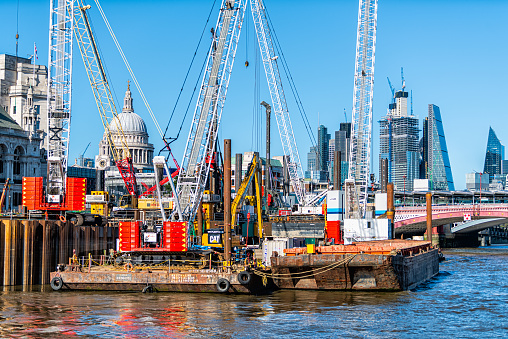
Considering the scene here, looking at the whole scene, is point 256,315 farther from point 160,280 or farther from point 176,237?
point 176,237

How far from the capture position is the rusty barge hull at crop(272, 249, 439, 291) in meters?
62.6

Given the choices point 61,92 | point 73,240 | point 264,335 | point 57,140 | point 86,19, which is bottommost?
point 264,335

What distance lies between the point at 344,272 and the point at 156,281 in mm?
15961

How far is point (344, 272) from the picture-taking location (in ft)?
209

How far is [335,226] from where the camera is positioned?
3509 inches

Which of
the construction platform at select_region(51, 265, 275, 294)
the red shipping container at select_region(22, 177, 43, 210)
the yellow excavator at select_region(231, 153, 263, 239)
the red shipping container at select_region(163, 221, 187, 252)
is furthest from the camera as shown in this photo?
the yellow excavator at select_region(231, 153, 263, 239)

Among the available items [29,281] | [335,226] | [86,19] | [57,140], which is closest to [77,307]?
[29,281]

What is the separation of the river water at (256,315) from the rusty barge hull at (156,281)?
0.81 metres

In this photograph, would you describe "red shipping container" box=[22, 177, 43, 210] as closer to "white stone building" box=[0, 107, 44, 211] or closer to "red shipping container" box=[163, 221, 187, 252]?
"red shipping container" box=[163, 221, 187, 252]

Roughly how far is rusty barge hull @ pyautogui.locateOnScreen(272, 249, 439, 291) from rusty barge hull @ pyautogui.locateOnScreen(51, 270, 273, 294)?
273cm

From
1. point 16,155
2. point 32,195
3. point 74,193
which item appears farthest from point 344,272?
point 16,155

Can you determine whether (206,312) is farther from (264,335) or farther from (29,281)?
(29,281)

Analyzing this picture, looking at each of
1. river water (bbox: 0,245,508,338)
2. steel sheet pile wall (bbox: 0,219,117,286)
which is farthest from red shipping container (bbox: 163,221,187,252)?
steel sheet pile wall (bbox: 0,219,117,286)

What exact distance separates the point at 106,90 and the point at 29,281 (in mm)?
69746
